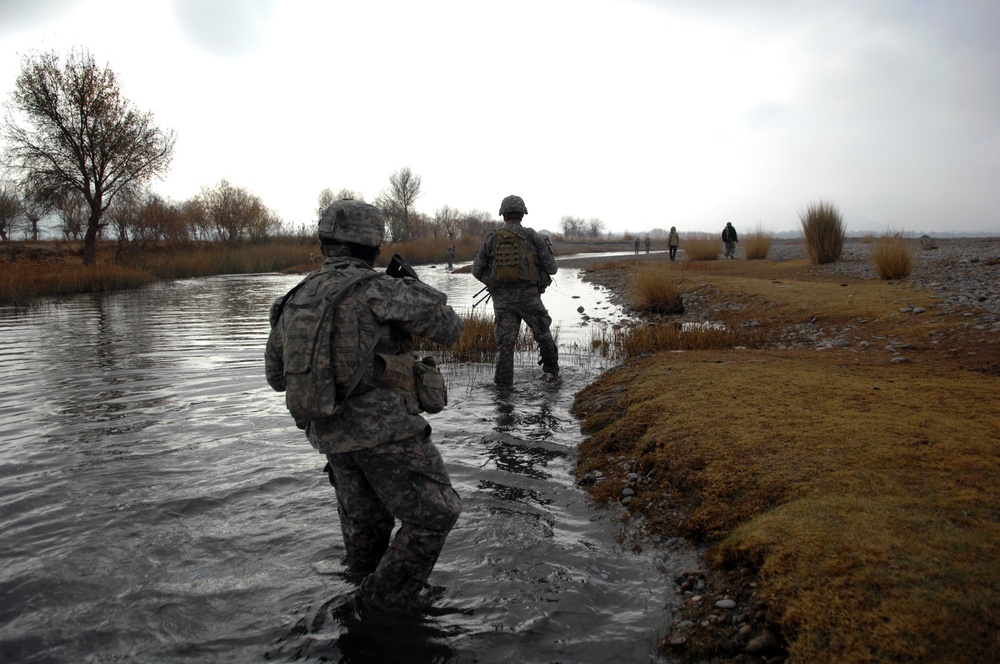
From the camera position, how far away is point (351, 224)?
3.37 m

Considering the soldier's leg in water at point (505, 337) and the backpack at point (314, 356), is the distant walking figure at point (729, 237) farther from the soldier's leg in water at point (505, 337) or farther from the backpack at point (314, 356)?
the backpack at point (314, 356)

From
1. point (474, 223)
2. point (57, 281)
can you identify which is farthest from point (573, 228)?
point (57, 281)

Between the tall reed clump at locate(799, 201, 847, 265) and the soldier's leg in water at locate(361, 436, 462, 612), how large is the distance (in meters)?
18.7

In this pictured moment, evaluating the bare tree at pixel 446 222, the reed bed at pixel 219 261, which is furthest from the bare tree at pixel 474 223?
the reed bed at pixel 219 261

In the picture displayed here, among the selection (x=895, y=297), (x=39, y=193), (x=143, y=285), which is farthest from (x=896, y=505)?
(x=39, y=193)

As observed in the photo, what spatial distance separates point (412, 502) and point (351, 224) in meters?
1.48

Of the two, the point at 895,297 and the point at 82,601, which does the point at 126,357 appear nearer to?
the point at 82,601

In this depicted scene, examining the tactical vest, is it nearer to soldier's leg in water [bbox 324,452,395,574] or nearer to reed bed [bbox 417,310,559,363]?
reed bed [bbox 417,310,559,363]

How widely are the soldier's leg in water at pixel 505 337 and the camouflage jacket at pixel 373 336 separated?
4.98m

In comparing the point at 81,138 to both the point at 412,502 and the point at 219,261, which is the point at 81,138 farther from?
the point at 412,502

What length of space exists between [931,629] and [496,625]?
6.45ft

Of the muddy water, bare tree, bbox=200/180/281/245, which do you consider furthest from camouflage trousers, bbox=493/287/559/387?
bare tree, bbox=200/180/281/245

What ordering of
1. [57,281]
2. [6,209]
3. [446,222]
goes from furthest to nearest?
[446,222] → [6,209] → [57,281]

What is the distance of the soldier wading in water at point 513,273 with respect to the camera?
8.05 metres
